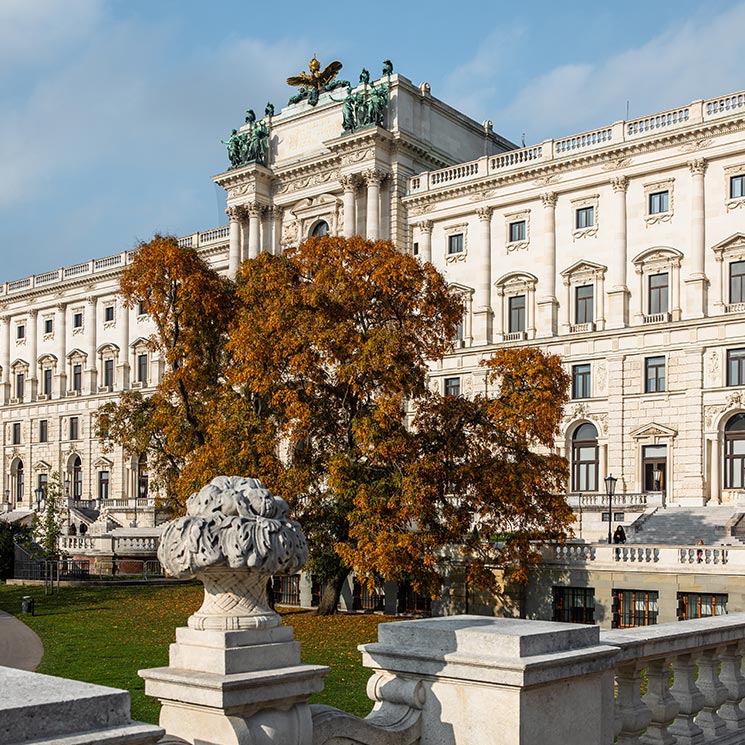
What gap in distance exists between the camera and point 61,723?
3.85 metres

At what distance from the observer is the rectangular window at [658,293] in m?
52.4

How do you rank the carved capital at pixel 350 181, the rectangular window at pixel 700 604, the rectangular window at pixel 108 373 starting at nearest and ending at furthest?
1. the rectangular window at pixel 700 604
2. the carved capital at pixel 350 181
3. the rectangular window at pixel 108 373

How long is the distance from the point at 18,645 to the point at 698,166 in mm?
39443

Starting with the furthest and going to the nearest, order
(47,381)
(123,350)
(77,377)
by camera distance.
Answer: (47,381), (77,377), (123,350)

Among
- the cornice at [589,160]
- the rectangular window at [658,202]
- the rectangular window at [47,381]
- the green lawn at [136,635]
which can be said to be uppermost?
the cornice at [589,160]

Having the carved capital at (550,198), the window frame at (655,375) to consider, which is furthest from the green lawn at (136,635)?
the carved capital at (550,198)

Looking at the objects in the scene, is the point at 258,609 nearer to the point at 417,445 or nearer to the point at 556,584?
the point at 417,445

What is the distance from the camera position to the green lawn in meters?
20.0

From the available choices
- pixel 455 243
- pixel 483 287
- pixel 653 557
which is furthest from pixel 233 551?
pixel 455 243

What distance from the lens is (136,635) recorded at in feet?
94.7

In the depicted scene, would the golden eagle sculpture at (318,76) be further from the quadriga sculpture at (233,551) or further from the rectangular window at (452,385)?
the quadriga sculpture at (233,551)

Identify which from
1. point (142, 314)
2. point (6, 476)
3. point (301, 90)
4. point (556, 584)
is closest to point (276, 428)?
point (556, 584)

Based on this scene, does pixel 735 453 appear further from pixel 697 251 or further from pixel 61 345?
pixel 61 345

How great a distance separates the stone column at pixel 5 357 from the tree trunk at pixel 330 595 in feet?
219
